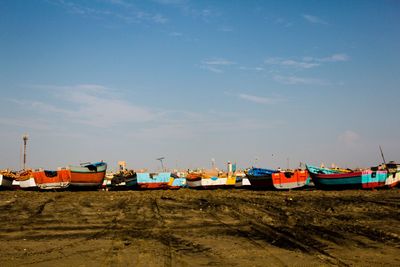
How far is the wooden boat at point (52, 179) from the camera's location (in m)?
32.2

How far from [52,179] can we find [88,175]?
3.32 meters

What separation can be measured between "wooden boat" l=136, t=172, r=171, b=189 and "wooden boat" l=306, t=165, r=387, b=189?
15506 mm

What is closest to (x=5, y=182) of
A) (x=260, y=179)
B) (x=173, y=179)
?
(x=173, y=179)

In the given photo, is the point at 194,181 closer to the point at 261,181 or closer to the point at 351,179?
the point at 261,181

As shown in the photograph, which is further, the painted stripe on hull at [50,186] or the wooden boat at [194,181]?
the wooden boat at [194,181]

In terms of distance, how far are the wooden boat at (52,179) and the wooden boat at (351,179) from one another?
970 inches

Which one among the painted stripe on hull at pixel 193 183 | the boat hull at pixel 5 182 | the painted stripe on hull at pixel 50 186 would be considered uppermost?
the boat hull at pixel 5 182

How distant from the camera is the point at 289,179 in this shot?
32500 millimetres

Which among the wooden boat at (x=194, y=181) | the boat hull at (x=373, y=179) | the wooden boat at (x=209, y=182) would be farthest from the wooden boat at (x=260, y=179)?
the boat hull at (x=373, y=179)

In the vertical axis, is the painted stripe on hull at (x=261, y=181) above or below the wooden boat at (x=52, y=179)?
below

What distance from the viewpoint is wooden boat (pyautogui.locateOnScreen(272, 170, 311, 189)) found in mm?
31942

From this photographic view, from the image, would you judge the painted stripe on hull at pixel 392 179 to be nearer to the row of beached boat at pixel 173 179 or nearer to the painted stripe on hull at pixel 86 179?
the row of beached boat at pixel 173 179

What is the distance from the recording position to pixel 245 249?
328 inches

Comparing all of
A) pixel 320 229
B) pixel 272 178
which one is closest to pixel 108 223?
pixel 320 229
